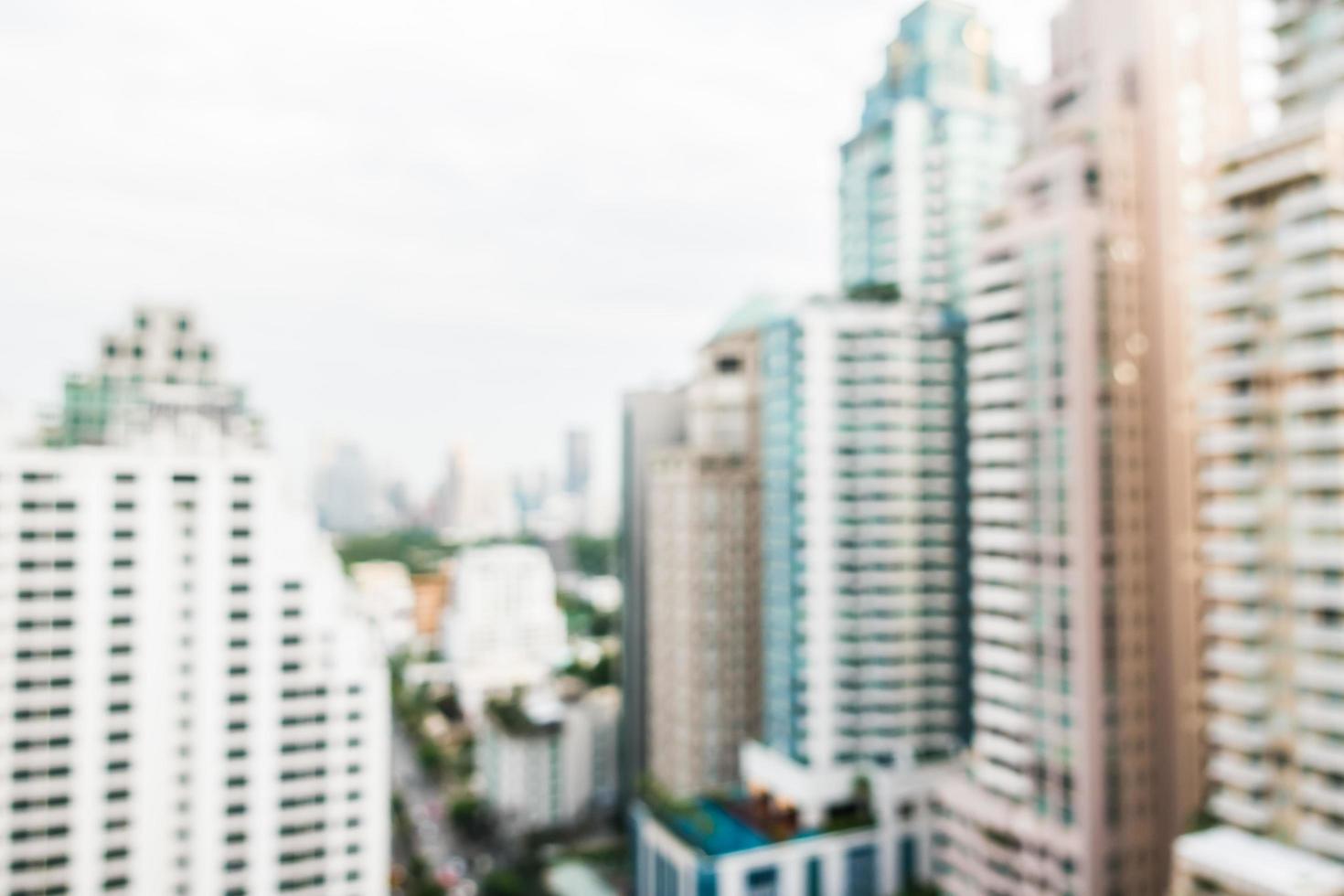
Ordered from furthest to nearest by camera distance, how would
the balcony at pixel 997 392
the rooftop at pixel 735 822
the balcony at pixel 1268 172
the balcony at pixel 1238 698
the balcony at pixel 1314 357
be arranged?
1. the rooftop at pixel 735 822
2. the balcony at pixel 997 392
3. the balcony at pixel 1238 698
4. the balcony at pixel 1268 172
5. the balcony at pixel 1314 357

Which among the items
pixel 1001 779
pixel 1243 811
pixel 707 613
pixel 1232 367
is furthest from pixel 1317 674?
pixel 707 613

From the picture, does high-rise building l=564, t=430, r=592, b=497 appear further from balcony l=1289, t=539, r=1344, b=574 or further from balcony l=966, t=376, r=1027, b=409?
balcony l=1289, t=539, r=1344, b=574

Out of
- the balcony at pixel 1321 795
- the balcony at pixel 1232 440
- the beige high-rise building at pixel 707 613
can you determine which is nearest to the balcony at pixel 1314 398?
Answer: the balcony at pixel 1232 440

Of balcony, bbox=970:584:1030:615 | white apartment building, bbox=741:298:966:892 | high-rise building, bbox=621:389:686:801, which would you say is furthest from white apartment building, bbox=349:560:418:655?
balcony, bbox=970:584:1030:615

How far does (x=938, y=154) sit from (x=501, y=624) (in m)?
18.1

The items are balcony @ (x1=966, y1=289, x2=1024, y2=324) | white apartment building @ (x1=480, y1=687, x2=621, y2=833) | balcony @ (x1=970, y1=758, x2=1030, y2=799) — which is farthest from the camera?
white apartment building @ (x1=480, y1=687, x2=621, y2=833)

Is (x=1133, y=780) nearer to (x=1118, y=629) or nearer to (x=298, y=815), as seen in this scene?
(x=1118, y=629)

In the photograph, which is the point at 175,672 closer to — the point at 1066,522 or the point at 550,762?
the point at 1066,522

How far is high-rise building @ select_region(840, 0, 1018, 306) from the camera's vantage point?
52.1ft

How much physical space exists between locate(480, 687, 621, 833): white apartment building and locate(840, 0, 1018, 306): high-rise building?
1049 centimetres

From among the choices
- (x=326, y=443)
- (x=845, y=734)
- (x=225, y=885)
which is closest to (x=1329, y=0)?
(x=845, y=734)

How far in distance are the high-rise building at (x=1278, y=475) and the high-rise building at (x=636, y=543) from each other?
989 cm

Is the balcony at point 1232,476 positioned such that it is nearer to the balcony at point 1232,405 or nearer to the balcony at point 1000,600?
the balcony at point 1232,405

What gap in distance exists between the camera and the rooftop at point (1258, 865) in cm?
727
